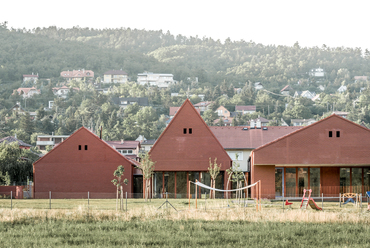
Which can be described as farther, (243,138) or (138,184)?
(243,138)

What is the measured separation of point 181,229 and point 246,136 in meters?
32.9

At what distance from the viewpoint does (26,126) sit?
150 m

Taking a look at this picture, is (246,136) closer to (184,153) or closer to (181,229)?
(184,153)

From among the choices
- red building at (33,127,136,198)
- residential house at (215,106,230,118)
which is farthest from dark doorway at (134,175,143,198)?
residential house at (215,106,230,118)

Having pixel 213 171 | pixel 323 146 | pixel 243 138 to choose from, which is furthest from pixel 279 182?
pixel 243 138

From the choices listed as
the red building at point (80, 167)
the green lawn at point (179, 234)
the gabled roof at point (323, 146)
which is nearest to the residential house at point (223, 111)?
the red building at point (80, 167)

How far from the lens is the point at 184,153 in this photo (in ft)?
152

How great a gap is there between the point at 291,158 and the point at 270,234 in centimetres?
2086

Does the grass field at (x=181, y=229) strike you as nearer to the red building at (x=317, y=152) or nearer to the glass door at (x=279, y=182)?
the red building at (x=317, y=152)

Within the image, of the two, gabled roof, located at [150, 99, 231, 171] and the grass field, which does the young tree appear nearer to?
gabled roof, located at [150, 99, 231, 171]

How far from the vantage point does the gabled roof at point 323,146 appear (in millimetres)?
41062

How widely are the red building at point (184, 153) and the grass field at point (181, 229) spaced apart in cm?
1922

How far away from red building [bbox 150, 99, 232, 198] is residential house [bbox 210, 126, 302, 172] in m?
6.35

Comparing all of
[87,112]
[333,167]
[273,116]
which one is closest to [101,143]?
[333,167]
